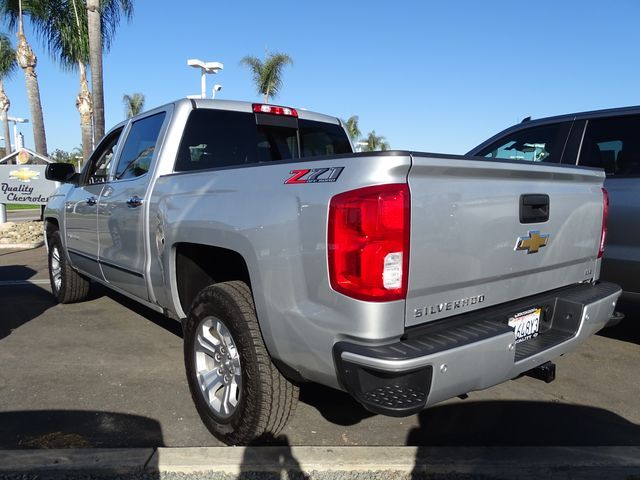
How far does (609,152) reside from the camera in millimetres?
4504

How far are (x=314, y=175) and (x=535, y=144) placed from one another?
3.58m

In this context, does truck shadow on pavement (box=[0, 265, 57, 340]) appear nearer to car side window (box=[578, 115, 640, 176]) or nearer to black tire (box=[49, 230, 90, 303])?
black tire (box=[49, 230, 90, 303])

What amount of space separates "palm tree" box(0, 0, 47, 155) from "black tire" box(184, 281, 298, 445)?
18407 mm

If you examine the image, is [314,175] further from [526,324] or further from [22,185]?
[22,185]

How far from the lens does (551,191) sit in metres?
2.79

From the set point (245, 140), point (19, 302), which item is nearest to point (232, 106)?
point (245, 140)

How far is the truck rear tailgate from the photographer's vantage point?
7.15ft

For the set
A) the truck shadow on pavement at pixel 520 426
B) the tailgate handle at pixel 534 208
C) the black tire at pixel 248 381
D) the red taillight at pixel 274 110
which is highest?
the red taillight at pixel 274 110

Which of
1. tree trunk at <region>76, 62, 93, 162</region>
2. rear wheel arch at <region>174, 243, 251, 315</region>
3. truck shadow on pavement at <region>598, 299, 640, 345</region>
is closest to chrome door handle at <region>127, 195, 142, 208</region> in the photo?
rear wheel arch at <region>174, 243, 251, 315</region>

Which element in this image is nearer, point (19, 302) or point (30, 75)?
point (19, 302)

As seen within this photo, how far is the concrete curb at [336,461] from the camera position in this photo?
2.52 m

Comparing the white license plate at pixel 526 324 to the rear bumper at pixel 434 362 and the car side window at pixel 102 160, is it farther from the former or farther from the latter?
the car side window at pixel 102 160

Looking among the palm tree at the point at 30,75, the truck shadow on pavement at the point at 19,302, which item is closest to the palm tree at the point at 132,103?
the palm tree at the point at 30,75

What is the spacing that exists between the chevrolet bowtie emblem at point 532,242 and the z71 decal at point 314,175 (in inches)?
42.2
